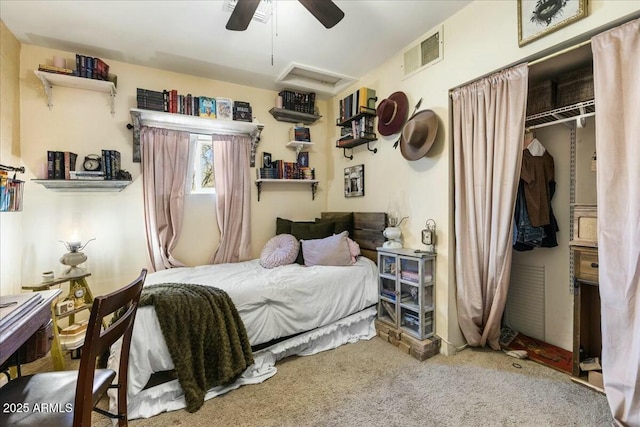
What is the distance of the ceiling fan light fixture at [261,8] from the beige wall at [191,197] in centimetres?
125

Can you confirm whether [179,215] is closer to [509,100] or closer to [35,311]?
[35,311]

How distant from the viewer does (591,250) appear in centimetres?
174

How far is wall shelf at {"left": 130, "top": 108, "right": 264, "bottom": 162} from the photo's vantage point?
273 cm

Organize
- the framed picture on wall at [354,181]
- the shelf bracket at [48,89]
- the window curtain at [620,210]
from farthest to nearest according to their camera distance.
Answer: the framed picture on wall at [354,181]
the shelf bracket at [48,89]
the window curtain at [620,210]

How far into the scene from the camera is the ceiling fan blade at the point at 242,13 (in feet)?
5.32

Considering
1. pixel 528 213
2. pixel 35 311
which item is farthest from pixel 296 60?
pixel 35 311

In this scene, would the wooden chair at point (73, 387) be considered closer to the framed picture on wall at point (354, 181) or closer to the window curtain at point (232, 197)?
the window curtain at point (232, 197)

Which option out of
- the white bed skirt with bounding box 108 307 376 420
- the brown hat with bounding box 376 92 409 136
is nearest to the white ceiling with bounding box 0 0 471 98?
the brown hat with bounding box 376 92 409 136

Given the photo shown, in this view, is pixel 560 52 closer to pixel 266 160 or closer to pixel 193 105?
pixel 266 160

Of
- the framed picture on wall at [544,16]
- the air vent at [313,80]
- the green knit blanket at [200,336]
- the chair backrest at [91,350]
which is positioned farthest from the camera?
the air vent at [313,80]

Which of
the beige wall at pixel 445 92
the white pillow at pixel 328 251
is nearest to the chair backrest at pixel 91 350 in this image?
the white pillow at pixel 328 251

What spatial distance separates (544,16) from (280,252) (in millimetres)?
2650

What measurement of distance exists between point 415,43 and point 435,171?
1.17 meters

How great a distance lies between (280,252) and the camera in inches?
114
